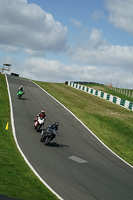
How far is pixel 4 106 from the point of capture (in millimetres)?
29234

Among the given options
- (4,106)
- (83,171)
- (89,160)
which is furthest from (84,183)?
(4,106)

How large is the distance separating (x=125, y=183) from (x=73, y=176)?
290 cm

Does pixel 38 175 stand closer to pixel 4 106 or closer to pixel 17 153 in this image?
pixel 17 153

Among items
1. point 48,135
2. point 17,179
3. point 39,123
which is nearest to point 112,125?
Answer: point 39,123

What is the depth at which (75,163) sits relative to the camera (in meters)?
16.4

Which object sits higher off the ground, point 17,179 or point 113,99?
point 113,99

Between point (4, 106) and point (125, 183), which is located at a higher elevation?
point (4, 106)

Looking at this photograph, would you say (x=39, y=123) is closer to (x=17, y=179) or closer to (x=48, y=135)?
(x=48, y=135)

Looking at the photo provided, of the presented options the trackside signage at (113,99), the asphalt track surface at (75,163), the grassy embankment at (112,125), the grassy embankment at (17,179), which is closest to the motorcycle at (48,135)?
the asphalt track surface at (75,163)

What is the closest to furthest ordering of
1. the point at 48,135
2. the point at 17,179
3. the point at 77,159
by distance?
the point at 17,179, the point at 77,159, the point at 48,135

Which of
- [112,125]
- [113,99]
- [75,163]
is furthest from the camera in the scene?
[113,99]

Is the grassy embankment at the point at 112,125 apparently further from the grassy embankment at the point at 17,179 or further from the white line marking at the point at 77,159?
the grassy embankment at the point at 17,179

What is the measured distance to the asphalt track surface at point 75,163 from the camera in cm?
1212

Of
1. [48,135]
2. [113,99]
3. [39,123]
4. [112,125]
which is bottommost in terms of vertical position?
[112,125]
